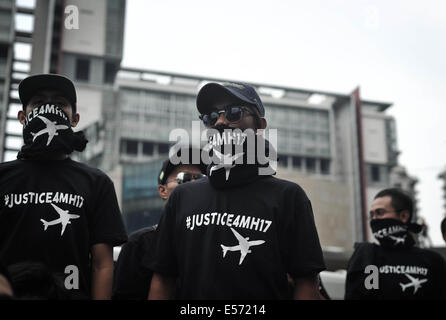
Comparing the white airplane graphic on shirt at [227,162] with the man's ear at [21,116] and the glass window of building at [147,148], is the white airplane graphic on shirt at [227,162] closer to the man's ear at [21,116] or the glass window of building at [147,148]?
the man's ear at [21,116]

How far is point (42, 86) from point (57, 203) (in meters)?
0.67

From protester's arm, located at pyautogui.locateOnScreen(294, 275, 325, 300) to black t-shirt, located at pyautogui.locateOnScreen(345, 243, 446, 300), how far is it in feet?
5.79

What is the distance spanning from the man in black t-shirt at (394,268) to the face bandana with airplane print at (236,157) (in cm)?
182

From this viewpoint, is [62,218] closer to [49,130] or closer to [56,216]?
[56,216]

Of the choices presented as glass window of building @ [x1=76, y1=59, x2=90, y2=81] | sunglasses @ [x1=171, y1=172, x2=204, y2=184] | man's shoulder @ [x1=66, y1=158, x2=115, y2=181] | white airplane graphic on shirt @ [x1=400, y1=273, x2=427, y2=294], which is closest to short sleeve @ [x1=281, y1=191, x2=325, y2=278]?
man's shoulder @ [x1=66, y1=158, x2=115, y2=181]

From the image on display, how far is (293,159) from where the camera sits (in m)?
75.3

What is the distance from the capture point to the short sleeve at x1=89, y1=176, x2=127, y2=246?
2980mm

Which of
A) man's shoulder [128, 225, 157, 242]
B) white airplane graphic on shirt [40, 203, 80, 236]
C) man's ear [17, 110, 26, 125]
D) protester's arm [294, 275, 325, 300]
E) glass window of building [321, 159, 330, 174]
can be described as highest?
glass window of building [321, 159, 330, 174]

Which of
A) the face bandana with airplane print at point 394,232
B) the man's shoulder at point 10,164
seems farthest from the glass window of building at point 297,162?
the man's shoulder at point 10,164

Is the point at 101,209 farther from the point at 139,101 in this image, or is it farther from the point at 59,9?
the point at 139,101

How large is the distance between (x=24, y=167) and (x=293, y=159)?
72985 millimetres

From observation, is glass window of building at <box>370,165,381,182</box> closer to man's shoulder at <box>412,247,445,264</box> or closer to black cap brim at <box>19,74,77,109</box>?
man's shoulder at <box>412,247,445,264</box>

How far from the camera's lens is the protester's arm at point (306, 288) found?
8.05ft

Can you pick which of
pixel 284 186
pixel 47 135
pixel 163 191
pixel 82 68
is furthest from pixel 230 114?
pixel 82 68
